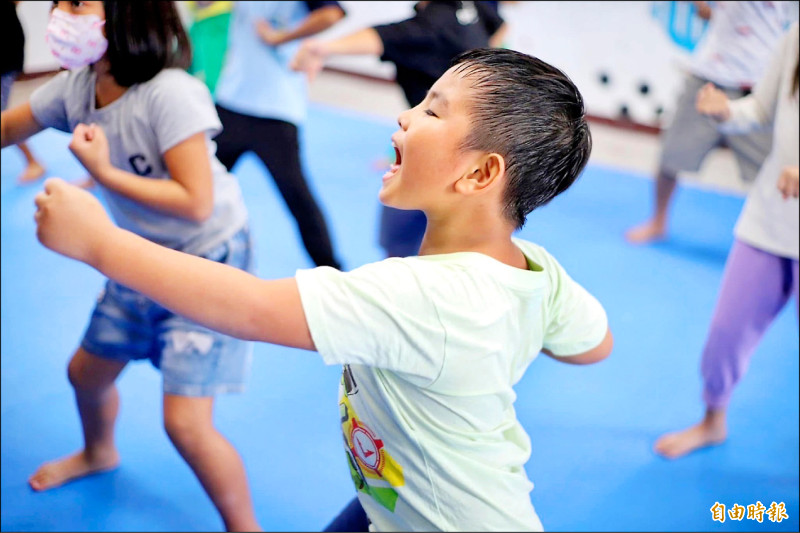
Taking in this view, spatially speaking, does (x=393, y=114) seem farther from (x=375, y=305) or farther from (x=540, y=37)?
(x=375, y=305)

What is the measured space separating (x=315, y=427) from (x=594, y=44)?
1895 mm

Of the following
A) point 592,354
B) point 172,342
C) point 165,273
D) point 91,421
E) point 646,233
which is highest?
point 165,273

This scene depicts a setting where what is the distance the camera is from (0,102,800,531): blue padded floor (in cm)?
140

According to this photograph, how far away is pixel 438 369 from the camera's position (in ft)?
2.60

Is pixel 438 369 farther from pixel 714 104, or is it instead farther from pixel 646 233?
pixel 646 233

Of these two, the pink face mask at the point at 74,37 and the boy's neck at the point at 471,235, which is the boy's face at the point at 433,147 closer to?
the boy's neck at the point at 471,235

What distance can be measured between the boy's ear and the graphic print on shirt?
246 millimetres

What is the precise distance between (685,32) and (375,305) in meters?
1.21

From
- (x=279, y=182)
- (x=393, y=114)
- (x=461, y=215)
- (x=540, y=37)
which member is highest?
(x=461, y=215)

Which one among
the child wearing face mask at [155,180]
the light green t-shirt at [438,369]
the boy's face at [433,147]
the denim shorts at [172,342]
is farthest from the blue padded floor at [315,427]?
the boy's face at [433,147]

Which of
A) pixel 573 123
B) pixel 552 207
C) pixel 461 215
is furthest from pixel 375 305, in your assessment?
pixel 552 207

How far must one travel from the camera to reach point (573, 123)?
0.83 m

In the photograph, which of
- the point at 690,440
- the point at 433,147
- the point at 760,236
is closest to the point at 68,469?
the point at 433,147

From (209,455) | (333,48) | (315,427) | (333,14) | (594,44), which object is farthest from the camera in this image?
(594,44)
